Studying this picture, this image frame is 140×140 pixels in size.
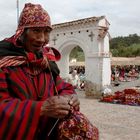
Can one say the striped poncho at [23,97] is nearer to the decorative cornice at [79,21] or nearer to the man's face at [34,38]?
the man's face at [34,38]

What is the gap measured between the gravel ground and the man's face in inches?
255

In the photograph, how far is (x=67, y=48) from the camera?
19.1 meters

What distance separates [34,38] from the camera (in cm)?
173

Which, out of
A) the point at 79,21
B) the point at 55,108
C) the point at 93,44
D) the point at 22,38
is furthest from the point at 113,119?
the point at 55,108

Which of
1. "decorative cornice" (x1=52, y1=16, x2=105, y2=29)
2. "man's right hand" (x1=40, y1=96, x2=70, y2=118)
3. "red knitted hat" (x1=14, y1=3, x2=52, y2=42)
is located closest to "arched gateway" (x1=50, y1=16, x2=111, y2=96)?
"decorative cornice" (x1=52, y1=16, x2=105, y2=29)

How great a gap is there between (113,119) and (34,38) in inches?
370

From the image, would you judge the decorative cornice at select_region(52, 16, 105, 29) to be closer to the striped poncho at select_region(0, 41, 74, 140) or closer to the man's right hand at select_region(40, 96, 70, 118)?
the striped poncho at select_region(0, 41, 74, 140)

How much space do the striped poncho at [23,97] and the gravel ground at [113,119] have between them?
6412mm

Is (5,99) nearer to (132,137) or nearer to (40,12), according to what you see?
(40,12)

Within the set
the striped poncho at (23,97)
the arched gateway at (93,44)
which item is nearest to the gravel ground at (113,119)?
the arched gateway at (93,44)

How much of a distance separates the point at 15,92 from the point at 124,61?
32.3 meters

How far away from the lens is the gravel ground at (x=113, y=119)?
333 inches

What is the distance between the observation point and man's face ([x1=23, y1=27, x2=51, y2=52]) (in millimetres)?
1737

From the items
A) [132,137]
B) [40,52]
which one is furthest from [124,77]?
[40,52]
